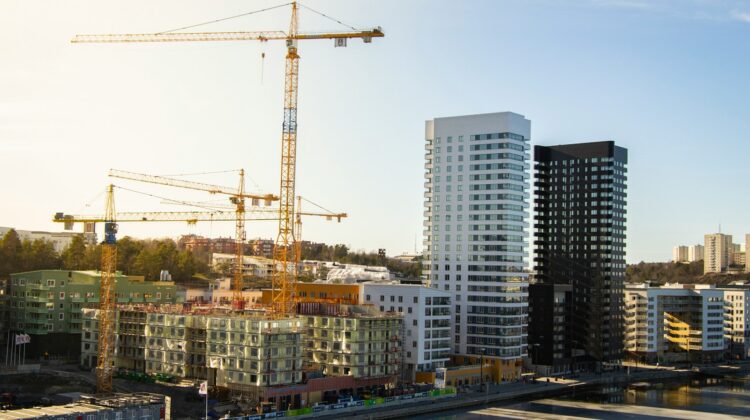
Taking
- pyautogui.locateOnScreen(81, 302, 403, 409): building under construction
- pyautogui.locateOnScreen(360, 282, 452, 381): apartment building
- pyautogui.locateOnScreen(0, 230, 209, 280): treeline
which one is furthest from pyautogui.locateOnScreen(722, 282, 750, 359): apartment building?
pyautogui.locateOnScreen(0, 230, 209, 280): treeline

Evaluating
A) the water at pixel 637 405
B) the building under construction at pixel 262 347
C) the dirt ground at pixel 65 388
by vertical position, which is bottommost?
the water at pixel 637 405

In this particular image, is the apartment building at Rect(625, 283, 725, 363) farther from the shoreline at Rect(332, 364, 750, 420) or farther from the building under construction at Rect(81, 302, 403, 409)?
the building under construction at Rect(81, 302, 403, 409)

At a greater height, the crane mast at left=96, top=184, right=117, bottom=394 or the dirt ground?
the crane mast at left=96, top=184, right=117, bottom=394

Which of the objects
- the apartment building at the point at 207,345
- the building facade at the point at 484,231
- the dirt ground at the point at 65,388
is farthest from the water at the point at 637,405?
the dirt ground at the point at 65,388

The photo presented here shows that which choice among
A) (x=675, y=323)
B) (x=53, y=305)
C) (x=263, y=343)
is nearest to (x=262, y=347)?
(x=263, y=343)

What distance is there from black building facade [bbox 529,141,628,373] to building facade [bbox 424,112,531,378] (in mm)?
20734

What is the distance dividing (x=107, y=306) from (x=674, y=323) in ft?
349

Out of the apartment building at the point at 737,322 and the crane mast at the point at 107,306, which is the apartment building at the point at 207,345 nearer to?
the crane mast at the point at 107,306

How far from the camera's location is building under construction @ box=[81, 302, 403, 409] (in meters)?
78.2

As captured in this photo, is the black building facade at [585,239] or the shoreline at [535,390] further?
the black building facade at [585,239]

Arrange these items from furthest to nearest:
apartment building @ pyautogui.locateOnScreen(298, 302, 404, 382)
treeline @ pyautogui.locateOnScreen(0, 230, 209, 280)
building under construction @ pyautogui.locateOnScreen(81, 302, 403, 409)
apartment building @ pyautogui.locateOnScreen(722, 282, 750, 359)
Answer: apartment building @ pyautogui.locateOnScreen(722, 282, 750, 359) → treeline @ pyautogui.locateOnScreen(0, 230, 209, 280) → apartment building @ pyautogui.locateOnScreen(298, 302, 404, 382) → building under construction @ pyautogui.locateOnScreen(81, 302, 403, 409)

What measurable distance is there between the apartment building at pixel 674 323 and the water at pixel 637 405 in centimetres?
2555

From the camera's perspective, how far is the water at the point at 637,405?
86.0 metres

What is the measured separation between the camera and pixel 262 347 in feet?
254
